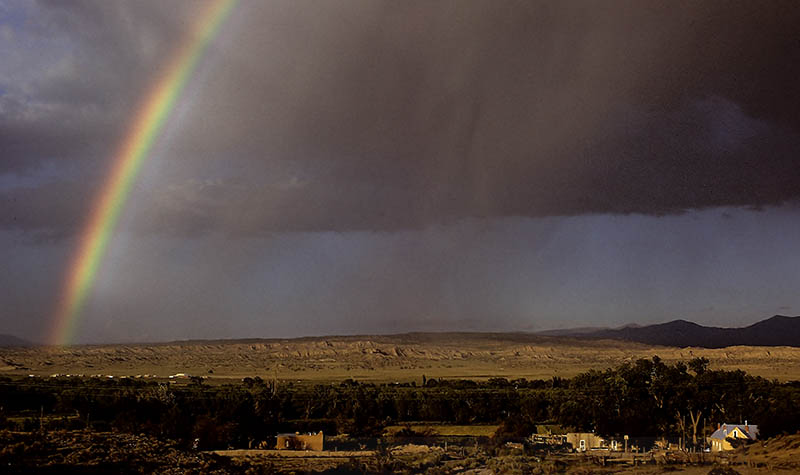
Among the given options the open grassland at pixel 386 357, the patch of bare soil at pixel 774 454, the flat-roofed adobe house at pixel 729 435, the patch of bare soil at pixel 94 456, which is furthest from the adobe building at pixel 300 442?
the open grassland at pixel 386 357

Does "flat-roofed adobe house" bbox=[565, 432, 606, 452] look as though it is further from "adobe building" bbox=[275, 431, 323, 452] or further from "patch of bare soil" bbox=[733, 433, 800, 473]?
"adobe building" bbox=[275, 431, 323, 452]

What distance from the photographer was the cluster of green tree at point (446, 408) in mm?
37625

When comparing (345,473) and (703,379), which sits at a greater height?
(703,379)

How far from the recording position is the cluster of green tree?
37625 millimetres

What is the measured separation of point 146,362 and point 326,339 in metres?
43.7

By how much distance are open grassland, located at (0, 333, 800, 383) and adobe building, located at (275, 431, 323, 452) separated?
164 ft

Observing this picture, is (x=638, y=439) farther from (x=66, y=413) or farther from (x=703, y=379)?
(x=66, y=413)

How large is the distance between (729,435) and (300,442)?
19.2 metres

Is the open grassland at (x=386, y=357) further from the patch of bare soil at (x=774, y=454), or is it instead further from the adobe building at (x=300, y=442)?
the patch of bare soil at (x=774, y=454)

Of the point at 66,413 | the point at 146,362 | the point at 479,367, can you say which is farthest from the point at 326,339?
the point at 66,413

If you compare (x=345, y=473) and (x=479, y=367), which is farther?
(x=479, y=367)

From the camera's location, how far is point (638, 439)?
37531 millimetres

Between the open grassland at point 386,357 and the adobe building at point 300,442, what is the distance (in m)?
49.9

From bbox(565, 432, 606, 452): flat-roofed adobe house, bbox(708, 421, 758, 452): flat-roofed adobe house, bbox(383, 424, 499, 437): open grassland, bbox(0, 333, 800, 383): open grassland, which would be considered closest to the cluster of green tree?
bbox(708, 421, 758, 452): flat-roofed adobe house
